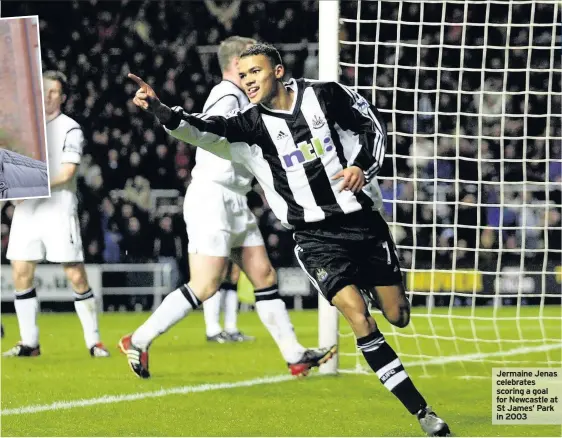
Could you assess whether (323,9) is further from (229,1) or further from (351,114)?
(229,1)

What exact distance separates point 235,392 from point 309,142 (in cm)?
196

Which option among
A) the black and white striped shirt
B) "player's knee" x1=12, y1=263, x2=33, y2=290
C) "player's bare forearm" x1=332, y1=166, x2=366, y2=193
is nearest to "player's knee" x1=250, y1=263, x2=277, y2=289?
the black and white striped shirt

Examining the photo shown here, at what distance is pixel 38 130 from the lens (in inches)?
184

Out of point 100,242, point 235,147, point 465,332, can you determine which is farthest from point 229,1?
→ point 235,147

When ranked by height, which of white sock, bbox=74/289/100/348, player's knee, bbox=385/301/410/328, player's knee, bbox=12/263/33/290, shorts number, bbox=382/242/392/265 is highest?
shorts number, bbox=382/242/392/265

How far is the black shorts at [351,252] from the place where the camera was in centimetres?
543

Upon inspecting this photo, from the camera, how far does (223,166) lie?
7.39 m

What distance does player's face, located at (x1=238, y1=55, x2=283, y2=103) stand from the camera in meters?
5.41

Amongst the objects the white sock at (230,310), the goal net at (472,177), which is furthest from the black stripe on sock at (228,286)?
the goal net at (472,177)

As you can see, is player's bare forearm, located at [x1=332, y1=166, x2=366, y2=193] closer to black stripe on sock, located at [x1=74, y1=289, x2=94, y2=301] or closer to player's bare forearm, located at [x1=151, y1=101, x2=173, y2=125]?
player's bare forearm, located at [x1=151, y1=101, x2=173, y2=125]

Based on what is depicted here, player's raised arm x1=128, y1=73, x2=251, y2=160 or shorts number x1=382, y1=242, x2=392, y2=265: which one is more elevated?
player's raised arm x1=128, y1=73, x2=251, y2=160

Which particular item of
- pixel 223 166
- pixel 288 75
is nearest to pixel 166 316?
pixel 223 166

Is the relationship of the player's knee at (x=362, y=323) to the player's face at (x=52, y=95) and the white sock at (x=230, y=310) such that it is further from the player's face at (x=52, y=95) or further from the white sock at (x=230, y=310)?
the white sock at (x=230, y=310)

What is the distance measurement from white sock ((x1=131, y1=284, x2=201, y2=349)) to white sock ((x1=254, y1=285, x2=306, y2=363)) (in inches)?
17.8
